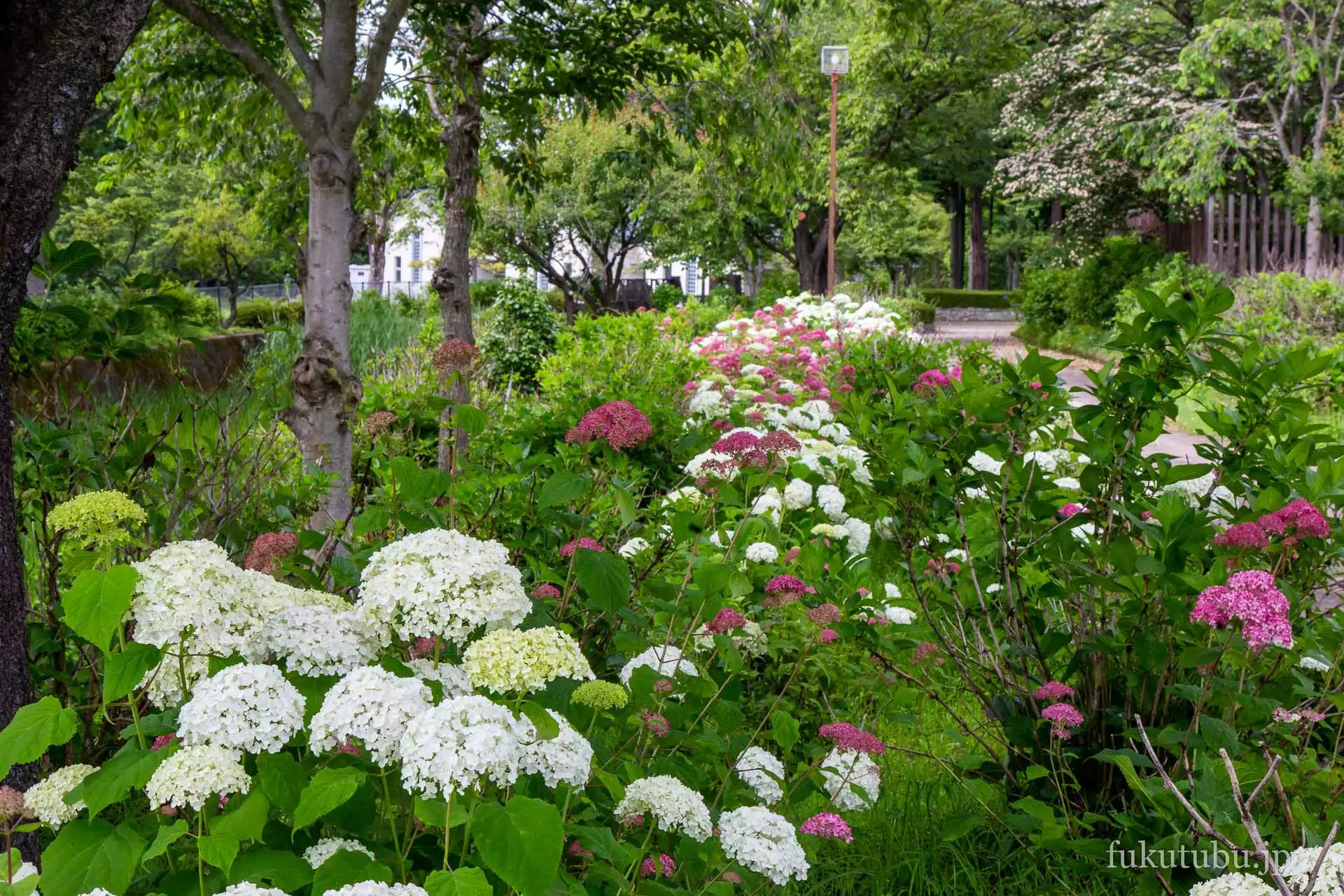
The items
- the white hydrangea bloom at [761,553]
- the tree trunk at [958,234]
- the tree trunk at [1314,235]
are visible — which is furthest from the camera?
the tree trunk at [958,234]

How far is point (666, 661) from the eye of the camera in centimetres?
237

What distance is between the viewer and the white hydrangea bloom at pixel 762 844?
1.79m

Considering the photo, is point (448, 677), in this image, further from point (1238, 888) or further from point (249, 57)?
point (249, 57)

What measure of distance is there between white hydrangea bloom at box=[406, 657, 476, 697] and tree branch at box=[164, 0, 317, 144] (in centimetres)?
313

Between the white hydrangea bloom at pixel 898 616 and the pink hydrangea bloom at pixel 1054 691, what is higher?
the pink hydrangea bloom at pixel 1054 691

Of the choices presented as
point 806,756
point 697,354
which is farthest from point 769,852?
point 697,354

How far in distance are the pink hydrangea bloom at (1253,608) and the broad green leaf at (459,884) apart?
1419 mm

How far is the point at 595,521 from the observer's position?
165 inches

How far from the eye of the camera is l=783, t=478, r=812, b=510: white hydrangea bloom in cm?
389

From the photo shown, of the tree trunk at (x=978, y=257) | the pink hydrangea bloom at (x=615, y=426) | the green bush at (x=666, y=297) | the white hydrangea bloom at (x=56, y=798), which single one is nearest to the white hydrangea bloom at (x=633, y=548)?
the pink hydrangea bloom at (x=615, y=426)

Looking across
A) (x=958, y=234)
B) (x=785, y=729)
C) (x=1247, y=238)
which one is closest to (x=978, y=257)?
(x=958, y=234)

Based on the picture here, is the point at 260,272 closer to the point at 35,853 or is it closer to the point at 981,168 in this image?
the point at 981,168

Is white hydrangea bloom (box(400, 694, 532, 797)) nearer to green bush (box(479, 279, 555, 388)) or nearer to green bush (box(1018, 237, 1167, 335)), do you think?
green bush (box(479, 279, 555, 388))

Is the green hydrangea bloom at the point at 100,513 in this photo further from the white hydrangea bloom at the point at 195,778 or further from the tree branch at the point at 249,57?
the tree branch at the point at 249,57
